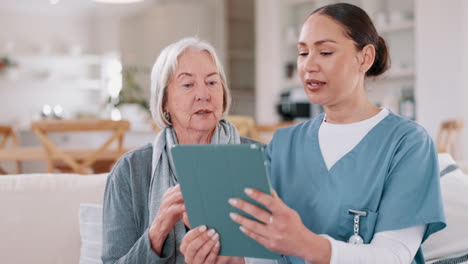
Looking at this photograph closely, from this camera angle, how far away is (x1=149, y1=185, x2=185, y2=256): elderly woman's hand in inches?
46.9

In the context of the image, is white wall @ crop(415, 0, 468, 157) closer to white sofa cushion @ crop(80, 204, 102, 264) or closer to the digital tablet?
white sofa cushion @ crop(80, 204, 102, 264)

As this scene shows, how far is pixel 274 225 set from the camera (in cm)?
96

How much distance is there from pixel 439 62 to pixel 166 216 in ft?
13.1

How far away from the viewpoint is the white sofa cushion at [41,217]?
63.4 inches

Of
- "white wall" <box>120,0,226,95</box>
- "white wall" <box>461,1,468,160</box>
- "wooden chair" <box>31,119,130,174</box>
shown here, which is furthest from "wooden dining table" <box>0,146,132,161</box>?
Answer: "white wall" <box>120,0,226,95</box>

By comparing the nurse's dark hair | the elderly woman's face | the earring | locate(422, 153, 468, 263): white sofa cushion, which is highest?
the nurse's dark hair

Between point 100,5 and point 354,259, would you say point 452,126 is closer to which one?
point 354,259

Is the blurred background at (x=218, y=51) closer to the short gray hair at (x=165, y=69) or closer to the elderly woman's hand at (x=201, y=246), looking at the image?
the short gray hair at (x=165, y=69)

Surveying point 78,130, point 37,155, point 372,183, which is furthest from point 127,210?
point 37,155

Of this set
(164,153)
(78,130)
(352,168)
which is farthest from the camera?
(78,130)

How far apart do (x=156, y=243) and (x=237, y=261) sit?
0.61ft

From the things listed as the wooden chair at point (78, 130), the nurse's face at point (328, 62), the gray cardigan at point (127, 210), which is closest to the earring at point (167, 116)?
the gray cardigan at point (127, 210)

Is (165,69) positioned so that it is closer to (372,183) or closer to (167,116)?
(167,116)

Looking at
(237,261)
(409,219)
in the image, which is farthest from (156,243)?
(409,219)
